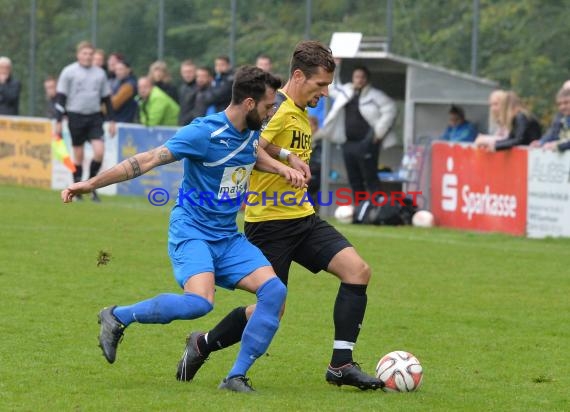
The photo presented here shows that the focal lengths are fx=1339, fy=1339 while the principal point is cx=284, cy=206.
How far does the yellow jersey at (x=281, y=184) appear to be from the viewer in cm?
754

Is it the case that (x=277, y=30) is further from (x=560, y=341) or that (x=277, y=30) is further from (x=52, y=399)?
(x=52, y=399)

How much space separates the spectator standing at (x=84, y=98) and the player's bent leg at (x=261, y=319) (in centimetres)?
1290

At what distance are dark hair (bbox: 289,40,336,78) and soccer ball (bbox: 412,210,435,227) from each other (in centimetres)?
997

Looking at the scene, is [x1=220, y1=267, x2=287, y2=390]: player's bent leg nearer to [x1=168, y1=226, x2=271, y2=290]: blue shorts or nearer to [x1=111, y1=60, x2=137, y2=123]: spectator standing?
[x1=168, y1=226, x2=271, y2=290]: blue shorts

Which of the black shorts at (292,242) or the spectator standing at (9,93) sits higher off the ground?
the spectator standing at (9,93)

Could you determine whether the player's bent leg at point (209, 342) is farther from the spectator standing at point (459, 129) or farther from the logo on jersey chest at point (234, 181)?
the spectator standing at point (459, 129)

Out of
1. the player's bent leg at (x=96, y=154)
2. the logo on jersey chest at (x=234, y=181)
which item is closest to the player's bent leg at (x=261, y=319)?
the logo on jersey chest at (x=234, y=181)

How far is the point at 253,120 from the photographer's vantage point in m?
7.08

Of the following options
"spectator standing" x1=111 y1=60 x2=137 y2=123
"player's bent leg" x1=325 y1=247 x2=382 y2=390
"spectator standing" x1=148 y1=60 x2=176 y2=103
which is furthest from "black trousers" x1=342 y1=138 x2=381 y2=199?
"player's bent leg" x1=325 y1=247 x2=382 y2=390

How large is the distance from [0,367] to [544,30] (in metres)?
13.7

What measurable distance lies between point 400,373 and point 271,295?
86 cm

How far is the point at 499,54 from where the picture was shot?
799 inches

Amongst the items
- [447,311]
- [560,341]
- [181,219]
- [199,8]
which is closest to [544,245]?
[447,311]

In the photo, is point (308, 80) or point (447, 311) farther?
point (447, 311)
